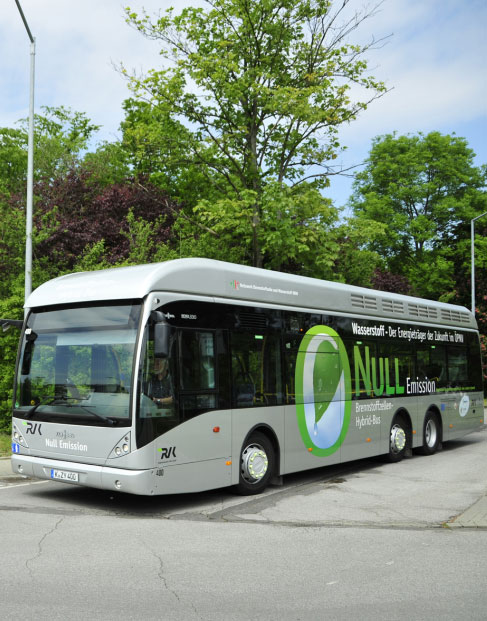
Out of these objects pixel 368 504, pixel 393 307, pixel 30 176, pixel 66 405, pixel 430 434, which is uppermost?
pixel 30 176

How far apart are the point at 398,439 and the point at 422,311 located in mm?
2879

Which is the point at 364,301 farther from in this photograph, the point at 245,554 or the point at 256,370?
the point at 245,554

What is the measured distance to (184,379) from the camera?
8430 millimetres

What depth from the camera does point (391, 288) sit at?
36.9 meters

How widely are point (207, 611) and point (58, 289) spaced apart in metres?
5.36

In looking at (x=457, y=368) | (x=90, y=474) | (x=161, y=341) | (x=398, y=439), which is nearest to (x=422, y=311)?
(x=457, y=368)

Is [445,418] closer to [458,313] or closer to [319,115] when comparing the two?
[458,313]

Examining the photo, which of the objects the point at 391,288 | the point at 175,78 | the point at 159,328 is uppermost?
the point at 175,78

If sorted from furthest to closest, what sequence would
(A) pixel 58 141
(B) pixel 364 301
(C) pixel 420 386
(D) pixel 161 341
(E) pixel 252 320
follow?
(A) pixel 58 141, (C) pixel 420 386, (B) pixel 364 301, (E) pixel 252 320, (D) pixel 161 341

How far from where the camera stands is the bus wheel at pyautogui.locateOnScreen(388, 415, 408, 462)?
517 inches

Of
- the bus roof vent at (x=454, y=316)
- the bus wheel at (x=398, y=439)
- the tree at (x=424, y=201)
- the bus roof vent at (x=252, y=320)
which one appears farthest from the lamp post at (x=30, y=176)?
the tree at (x=424, y=201)

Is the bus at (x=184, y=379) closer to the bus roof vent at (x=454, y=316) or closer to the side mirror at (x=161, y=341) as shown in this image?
the side mirror at (x=161, y=341)

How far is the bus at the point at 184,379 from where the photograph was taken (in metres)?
8.04

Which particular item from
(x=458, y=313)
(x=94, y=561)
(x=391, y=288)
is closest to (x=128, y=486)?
(x=94, y=561)
